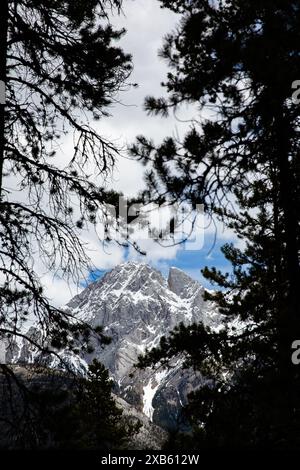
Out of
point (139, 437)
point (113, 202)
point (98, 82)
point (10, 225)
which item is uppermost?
point (98, 82)

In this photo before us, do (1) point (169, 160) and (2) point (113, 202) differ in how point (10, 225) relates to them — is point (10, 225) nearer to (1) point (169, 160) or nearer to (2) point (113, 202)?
(2) point (113, 202)

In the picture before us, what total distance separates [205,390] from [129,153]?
4.19 metres

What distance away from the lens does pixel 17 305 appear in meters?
5.57

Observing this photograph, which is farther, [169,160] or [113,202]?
[113,202]

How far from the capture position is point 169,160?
17.1 feet

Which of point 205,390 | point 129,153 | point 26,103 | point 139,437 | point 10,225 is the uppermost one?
point 26,103

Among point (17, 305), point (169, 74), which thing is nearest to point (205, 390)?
point (17, 305)

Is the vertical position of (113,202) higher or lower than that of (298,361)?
higher

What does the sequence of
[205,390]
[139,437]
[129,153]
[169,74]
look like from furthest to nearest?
[139,437]
[205,390]
[169,74]
[129,153]

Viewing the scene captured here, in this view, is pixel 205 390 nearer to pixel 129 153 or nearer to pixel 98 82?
pixel 129 153
